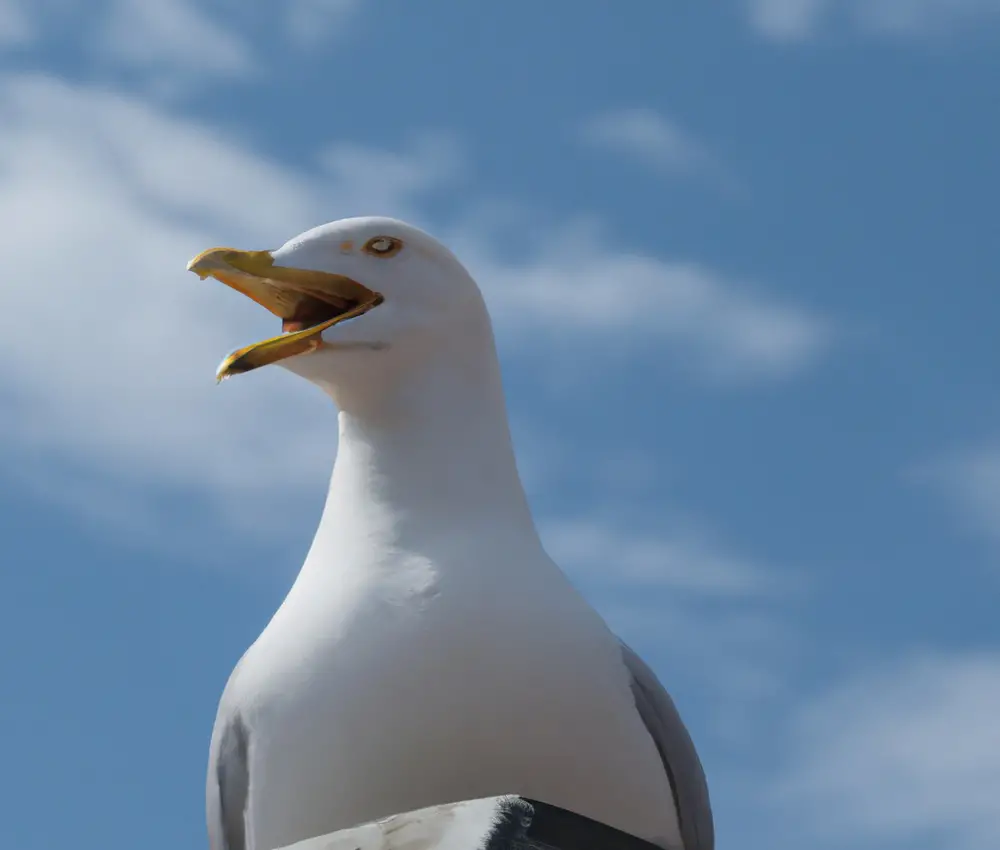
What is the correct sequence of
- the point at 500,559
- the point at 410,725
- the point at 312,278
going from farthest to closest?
the point at 312,278, the point at 500,559, the point at 410,725

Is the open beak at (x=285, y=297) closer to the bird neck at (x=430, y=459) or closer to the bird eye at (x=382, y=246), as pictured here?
the bird eye at (x=382, y=246)

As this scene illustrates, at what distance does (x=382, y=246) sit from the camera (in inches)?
199

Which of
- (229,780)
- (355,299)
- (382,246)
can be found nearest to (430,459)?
(355,299)

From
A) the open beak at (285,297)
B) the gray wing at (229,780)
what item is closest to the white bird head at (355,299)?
the open beak at (285,297)

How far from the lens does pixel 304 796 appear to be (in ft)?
14.5

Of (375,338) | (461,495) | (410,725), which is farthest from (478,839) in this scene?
(375,338)

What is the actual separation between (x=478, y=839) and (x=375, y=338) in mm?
1791

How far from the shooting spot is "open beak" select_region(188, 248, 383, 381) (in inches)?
191

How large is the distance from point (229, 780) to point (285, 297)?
1.60 meters

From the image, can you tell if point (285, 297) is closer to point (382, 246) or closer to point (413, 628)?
point (382, 246)

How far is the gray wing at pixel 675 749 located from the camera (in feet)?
15.8

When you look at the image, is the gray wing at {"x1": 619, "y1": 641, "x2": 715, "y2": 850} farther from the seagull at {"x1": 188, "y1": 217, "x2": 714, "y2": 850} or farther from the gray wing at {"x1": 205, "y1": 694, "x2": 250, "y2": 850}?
the gray wing at {"x1": 205, "y1": 694, "x2": 250, "y2": 850}

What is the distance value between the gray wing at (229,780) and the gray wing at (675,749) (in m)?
1.21

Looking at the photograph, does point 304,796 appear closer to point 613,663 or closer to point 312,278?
point 613,663
